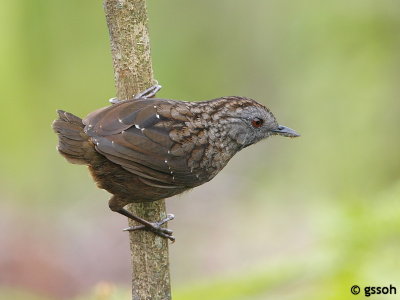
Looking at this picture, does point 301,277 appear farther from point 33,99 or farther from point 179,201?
point 33,99

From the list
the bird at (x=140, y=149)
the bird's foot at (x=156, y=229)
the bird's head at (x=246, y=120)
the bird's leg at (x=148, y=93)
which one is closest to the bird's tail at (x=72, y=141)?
the bird at (x=140, y=149)

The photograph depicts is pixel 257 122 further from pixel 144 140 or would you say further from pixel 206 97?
pixel 206 97

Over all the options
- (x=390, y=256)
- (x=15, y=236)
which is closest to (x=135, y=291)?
(x=390, y=256)

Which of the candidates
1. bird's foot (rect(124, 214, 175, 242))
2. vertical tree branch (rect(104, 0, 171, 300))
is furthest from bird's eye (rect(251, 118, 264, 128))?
bird's foot (rect(124, 214, 175, 242))

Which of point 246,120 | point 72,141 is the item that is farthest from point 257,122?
point 72,141

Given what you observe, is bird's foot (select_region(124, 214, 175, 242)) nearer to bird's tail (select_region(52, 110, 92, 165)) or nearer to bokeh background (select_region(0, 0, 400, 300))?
bird's tail (select_region(52, 110, 92, 165))

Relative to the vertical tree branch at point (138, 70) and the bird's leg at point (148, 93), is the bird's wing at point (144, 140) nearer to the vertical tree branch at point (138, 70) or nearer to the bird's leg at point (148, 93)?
the bird's leg at point (148, 93)
